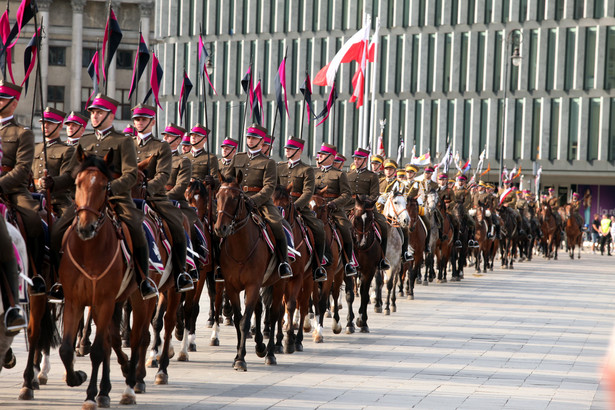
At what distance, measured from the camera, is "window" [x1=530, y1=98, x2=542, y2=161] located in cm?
7250

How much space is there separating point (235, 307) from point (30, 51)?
13.8 feet

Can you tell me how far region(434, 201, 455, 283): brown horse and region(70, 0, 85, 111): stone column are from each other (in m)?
63.7

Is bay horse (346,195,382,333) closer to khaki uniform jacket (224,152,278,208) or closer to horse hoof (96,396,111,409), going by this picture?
khaki uniform jacket (224,152,278,208)

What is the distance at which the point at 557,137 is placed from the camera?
7219 cm

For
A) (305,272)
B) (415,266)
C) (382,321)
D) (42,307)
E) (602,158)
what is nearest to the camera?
(42,307)

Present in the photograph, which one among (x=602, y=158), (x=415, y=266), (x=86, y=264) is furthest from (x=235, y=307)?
(x=602, y=158)

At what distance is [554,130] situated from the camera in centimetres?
7244

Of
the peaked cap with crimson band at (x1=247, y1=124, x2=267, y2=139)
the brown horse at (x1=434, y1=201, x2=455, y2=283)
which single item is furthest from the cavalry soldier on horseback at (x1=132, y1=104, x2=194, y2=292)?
the brown horse at (x1=434, y1=201, x2=455, y2=283)

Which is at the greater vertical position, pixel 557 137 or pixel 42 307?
pixel 557 137

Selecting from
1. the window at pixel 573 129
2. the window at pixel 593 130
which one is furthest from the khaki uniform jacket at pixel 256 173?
the window at pixel 573 129

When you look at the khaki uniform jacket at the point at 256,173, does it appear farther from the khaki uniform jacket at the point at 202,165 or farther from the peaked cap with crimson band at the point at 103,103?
the peaked cap with crimson band at the point at 103,103

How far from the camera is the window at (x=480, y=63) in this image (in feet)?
244

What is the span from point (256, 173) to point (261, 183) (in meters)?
0.15

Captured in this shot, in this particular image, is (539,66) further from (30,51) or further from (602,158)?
(30,51)
